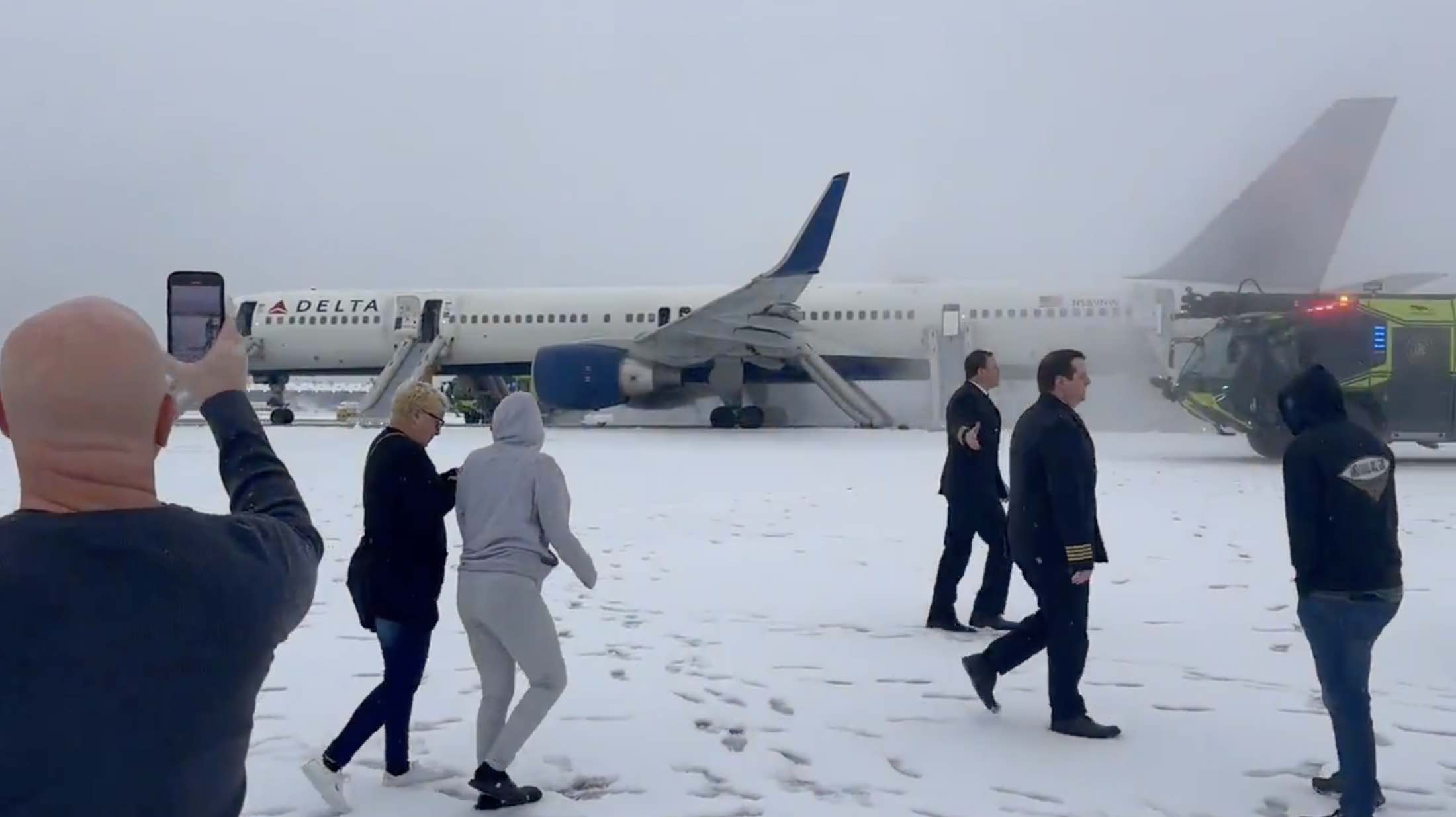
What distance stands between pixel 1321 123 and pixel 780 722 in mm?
20647

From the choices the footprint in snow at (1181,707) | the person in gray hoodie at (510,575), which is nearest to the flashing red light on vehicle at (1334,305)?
the footprint in snow at (1181,707)

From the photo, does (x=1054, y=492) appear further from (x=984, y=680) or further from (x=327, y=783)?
(x=327, y=783)

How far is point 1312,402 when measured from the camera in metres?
3.68

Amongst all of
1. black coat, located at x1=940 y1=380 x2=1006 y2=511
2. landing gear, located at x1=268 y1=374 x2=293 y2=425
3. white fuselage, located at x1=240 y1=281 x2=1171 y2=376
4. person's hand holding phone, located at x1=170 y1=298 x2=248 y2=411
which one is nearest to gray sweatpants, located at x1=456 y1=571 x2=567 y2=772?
person's hand holding phone, located at x1=170 y1=298 x2=248 y2=411

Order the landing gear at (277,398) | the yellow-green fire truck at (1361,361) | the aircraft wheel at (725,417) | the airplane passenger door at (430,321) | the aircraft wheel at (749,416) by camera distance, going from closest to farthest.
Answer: the yellow-green fire truck at (1361,361)
the aircraft wheel at (749,416)
the aircraft wheel at (725,417)
the landing gear at (277,398)
the airplane passenger door at (430,321)

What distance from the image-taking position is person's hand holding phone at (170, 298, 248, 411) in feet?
6.10

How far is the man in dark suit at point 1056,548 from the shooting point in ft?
14.6

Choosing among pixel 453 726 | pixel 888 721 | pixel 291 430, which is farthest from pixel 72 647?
pixel 291 430

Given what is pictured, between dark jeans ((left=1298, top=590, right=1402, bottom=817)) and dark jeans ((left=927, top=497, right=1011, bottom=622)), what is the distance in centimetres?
263

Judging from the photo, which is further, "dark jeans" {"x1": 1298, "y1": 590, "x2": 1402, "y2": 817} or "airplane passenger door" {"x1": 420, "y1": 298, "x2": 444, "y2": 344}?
"airplane passenger door" {"x1": 420, "y1": 298, "x2": 444, "y2": 344}

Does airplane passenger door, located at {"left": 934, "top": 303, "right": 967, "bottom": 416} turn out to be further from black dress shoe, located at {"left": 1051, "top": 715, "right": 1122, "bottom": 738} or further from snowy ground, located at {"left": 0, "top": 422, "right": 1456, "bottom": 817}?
black dress shoe, located at {"left": 1051, "top": 715, "right": 1122, "bottom": 738}

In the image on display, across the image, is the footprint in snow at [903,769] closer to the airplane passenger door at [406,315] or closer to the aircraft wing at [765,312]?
the aircraft wing at [765,312]

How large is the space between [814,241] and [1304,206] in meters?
9.24

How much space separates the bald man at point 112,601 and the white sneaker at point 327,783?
2155 millimetres
